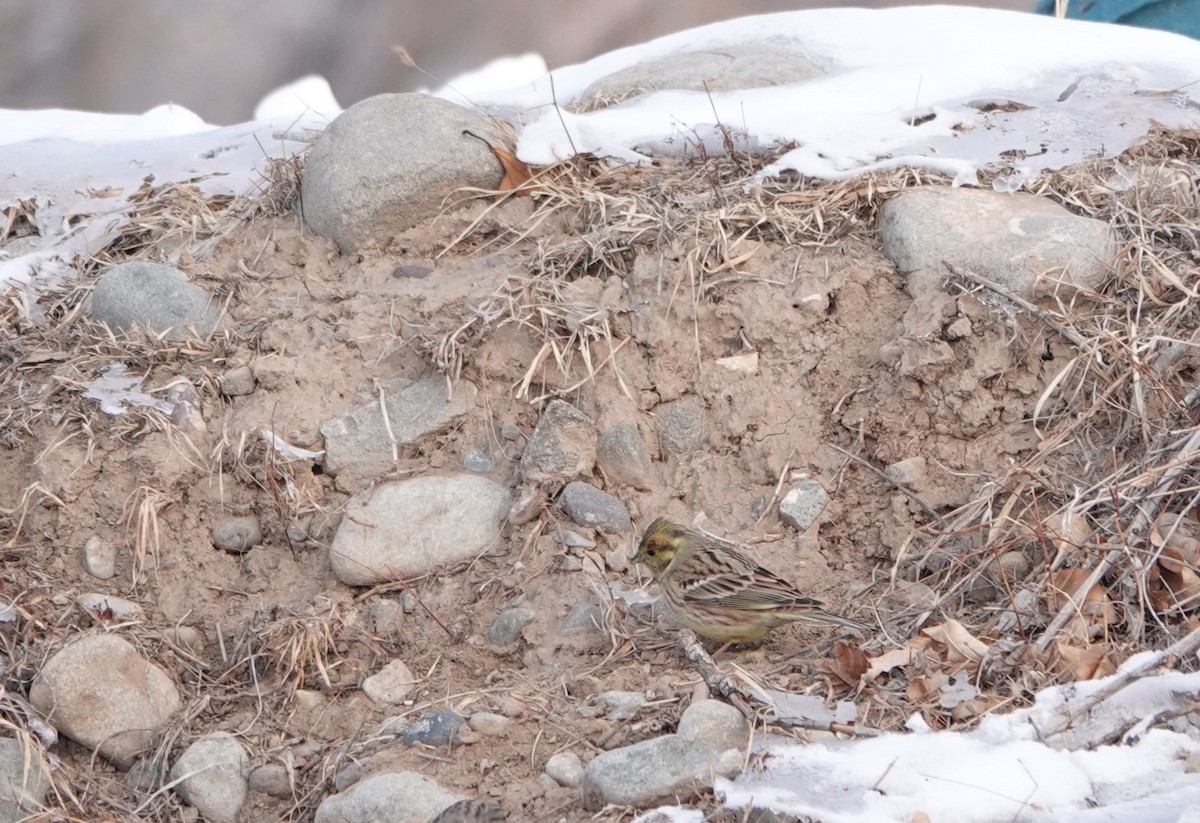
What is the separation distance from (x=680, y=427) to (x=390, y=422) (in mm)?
1119

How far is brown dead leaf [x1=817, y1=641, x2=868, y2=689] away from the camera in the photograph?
404 centimetres

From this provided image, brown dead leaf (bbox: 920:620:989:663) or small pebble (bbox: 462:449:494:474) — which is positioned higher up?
small pebble (bbox: 462:449:494:474)

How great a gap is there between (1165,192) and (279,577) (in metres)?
3.75

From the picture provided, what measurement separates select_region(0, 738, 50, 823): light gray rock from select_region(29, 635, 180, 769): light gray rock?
7.7 inches

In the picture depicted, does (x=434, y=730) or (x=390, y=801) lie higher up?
(x=390, y=801)

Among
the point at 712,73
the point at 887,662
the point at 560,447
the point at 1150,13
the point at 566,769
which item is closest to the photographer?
the point at 566,769

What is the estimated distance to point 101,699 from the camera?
4.36m

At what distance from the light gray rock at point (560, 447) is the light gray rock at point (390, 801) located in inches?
59.7

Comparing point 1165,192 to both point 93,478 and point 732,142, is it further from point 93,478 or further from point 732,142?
point 93,478

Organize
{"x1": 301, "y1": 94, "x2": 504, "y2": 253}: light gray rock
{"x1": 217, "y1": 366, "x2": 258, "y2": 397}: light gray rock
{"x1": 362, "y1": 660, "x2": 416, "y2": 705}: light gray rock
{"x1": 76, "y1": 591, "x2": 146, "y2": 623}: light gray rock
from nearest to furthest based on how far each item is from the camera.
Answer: {"x1": 362, "y1": 660, "x2": 416, "y2": 705}: light gray rock
{"x1": 76, "y1": 591, "x2": 146, "y2": 623}: light gray rock
{"x1": 217, "y1": 366, "x2": 258, "y2": 397}: light gray rock
{"x1": 301, "y1": 94, "x2": 504, "y2": 253}: light gray rock

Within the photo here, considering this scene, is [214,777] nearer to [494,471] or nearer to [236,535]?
[236,535]

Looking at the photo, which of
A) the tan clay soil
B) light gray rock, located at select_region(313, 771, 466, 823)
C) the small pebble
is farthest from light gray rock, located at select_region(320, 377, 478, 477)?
light gray rock, located at select_region(313, 771, 466, 823)

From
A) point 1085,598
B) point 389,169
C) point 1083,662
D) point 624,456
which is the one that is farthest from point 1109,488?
point 389,169

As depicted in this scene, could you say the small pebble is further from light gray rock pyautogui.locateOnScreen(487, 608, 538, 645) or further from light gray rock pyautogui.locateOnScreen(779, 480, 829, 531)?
light gray rock pyautogui.locateOnScreen(779, 480, 829, 531)
